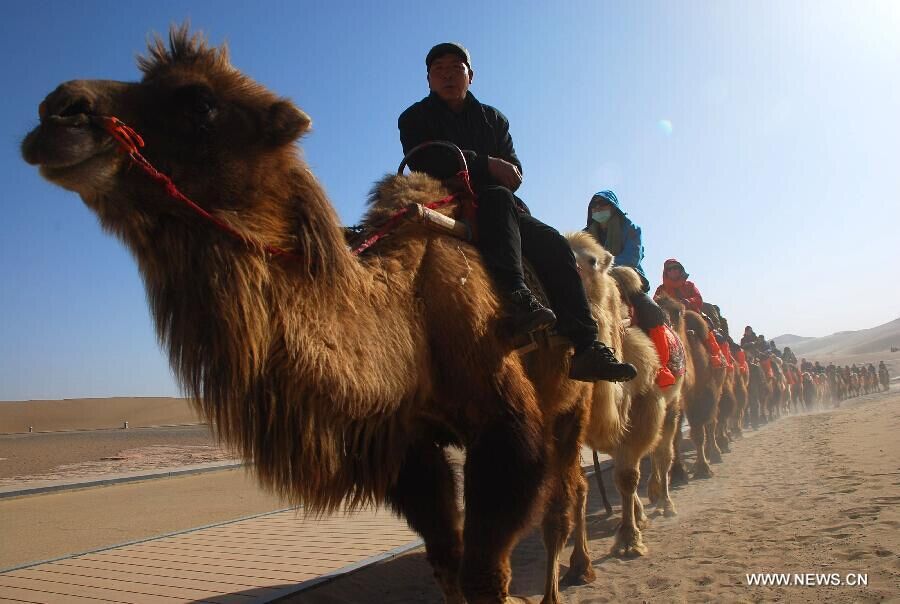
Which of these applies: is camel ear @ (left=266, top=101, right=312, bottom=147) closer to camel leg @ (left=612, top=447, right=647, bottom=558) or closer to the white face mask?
camel leg @ (left=612, top=447, right=647, bottom=558)

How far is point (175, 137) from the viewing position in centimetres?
261

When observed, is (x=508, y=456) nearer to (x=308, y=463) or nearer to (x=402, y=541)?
(x=308, y=463)

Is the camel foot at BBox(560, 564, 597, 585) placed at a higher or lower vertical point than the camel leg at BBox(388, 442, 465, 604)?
lower

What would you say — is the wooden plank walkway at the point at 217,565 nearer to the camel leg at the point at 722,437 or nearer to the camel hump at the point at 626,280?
the camel hump at the point at 626,280

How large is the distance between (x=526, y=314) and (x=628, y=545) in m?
3.53

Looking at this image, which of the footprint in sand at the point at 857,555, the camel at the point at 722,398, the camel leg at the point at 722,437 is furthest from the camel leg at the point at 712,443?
the footprint in sand at the point at 857,555

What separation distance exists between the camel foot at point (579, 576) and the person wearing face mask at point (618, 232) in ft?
11.5

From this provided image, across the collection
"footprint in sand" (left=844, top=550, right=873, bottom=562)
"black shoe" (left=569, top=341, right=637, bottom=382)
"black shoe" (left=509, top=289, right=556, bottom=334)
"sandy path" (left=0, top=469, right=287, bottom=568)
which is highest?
"black shoe" (left=509, top=289, right=556, bottom=334)

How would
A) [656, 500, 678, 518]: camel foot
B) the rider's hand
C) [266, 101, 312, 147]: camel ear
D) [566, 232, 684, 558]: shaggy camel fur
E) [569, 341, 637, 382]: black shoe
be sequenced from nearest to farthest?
[266, 101, 312, 147]: camel ear → [569, 341, 637, 382]: black shoe → the rider's hand → [566, 232, 684, 558]: shaggy camel fur → [656, 500, 678, 518]: camel foot

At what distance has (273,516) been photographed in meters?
7.71

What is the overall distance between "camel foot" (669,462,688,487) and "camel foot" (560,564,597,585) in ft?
19.3

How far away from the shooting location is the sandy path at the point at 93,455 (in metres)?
13.2

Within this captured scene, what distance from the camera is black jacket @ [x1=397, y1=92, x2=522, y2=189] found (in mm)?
4043

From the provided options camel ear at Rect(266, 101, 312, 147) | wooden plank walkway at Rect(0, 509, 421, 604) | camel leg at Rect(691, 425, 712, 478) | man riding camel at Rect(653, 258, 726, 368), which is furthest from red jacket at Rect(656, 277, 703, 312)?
camel ear at Rect(266, 101, 312, 147)
